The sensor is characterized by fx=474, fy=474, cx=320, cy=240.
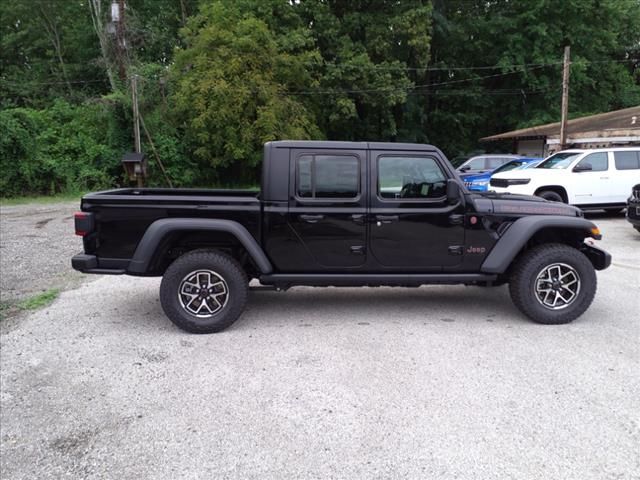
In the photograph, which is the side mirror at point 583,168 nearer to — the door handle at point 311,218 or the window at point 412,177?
the window at point 412,177

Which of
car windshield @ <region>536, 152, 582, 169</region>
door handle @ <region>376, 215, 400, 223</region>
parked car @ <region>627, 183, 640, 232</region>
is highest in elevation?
car windshield @ <region>536, 152, 582, 169</region>

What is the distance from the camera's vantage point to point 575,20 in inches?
1232

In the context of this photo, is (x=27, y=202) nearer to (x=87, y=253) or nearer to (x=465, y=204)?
(x=87, y=253)

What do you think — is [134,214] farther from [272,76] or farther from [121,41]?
[121,41]

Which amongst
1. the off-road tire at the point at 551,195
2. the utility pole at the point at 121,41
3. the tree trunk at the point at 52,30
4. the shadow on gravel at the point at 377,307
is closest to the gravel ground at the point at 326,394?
the shadow on gravel at the point at 377,307

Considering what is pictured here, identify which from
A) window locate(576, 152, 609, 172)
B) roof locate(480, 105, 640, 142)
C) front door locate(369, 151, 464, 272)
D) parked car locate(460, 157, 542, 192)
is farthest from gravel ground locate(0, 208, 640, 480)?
A: roof locate(480, 105, 640, 142)

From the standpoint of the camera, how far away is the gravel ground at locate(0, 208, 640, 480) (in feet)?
8.90

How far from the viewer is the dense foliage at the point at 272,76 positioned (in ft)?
70.6

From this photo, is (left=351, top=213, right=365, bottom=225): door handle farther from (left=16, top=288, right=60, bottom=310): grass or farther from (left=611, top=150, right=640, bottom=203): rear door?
(left=611, top=150, right=640, bottom=203): rear door

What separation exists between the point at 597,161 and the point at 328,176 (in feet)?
32.8

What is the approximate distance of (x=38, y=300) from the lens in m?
5.79

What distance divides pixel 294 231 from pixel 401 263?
114 centimetres

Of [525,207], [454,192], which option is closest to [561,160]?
[525,207]

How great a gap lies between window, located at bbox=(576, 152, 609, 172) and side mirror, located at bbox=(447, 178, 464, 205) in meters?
8.79
